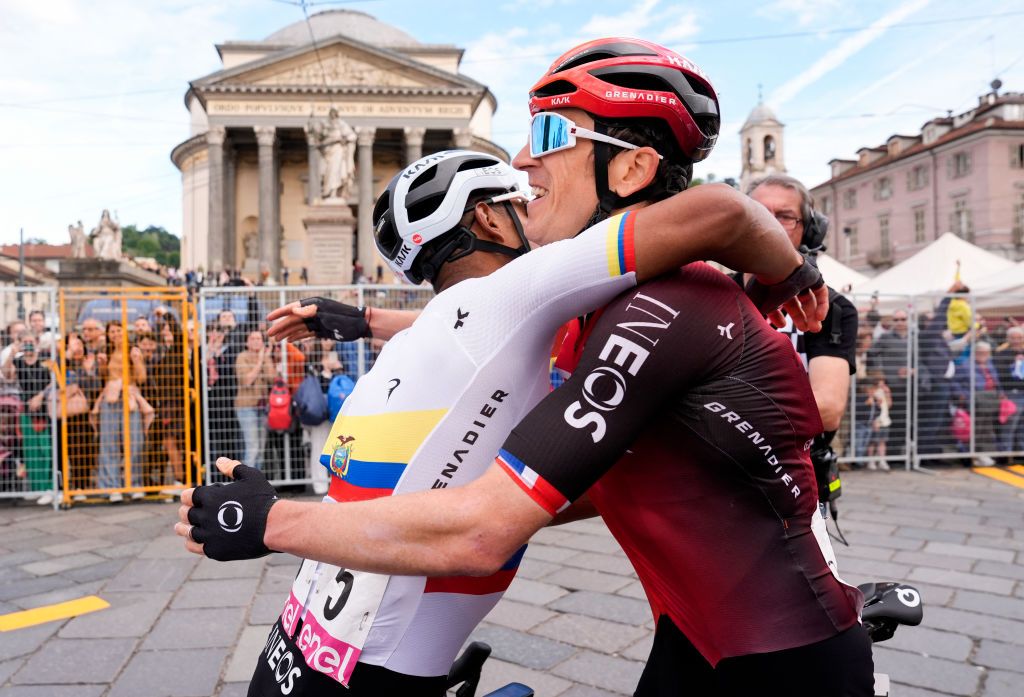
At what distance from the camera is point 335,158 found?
65.7ft

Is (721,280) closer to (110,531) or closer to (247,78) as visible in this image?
(110,531)

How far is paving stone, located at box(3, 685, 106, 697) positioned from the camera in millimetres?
3537

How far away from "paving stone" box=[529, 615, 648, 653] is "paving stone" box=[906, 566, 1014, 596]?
7.43 feet

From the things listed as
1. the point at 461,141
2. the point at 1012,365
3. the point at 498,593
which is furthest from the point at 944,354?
the point at 461,141

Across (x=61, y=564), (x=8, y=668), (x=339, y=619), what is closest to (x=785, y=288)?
(x=339, y=619)

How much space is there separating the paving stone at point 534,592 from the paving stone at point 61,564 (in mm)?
3190

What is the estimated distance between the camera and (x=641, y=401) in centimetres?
126

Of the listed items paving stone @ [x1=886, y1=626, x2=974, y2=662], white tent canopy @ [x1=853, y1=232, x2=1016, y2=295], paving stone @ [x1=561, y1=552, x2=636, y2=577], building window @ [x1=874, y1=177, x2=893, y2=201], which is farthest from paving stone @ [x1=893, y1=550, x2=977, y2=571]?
building window @ [x1=874, y1=177, x2=893, y2=201]

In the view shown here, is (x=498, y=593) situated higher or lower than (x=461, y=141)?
lower

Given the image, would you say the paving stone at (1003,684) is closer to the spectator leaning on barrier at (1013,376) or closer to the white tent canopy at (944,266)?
the spectator leaning on barrier at (1013,376)

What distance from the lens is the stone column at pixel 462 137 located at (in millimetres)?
52206

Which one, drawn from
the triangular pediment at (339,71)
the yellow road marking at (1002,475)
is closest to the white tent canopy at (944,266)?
the yellow road marking at (1002,475)

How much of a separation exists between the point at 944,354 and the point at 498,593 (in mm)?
10647

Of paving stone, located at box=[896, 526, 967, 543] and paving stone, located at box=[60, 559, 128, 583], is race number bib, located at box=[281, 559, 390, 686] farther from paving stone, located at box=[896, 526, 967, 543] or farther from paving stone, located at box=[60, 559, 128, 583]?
paving stone, located at box=[896, 526, 967, 543]
